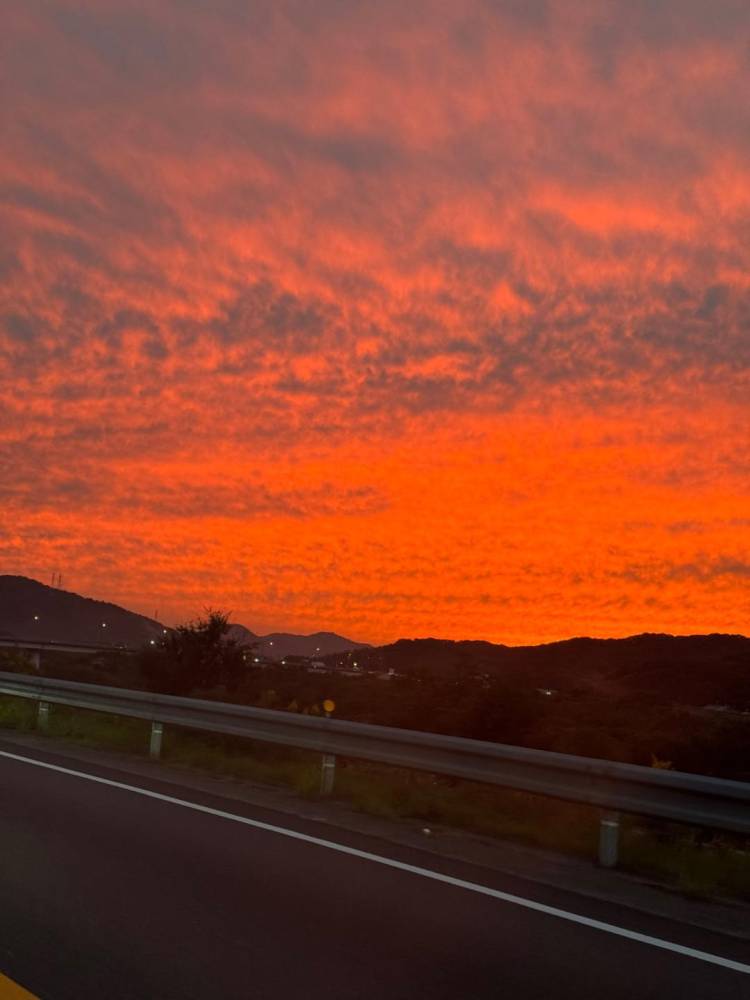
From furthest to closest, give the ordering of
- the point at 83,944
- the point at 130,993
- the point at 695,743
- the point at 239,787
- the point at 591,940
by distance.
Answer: the point at 695,743 < the point at 239,787 < the point at 591,940 < the point at 83,944 < the point at 130,993

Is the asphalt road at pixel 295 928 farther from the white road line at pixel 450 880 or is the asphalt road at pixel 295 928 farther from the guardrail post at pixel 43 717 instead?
the guardrail post at pixel 43 717

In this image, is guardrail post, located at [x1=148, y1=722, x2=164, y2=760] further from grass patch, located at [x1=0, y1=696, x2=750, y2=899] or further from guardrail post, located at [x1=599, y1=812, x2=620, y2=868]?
guardrail post, located at [x1=599, y1=812, x2=620, y2=868]

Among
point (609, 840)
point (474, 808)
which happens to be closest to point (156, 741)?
point (474, 808)

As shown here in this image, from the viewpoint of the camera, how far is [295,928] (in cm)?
659

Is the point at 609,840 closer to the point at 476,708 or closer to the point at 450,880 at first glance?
the point at 450,880

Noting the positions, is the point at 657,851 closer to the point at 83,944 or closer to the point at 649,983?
the point at 649,983

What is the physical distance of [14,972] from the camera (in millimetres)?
5348

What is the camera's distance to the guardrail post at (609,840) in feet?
30.9

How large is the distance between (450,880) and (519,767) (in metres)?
2.07

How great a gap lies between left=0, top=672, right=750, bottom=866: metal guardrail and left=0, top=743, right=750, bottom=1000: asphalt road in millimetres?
1330

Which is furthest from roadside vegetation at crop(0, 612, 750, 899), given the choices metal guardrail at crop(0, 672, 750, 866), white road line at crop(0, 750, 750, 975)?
white road line at crop(0, 750, 750, 975)

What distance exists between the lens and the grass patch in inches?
378

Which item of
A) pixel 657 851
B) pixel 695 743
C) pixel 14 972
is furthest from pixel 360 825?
pixel 695 743

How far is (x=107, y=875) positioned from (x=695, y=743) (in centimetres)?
2686
